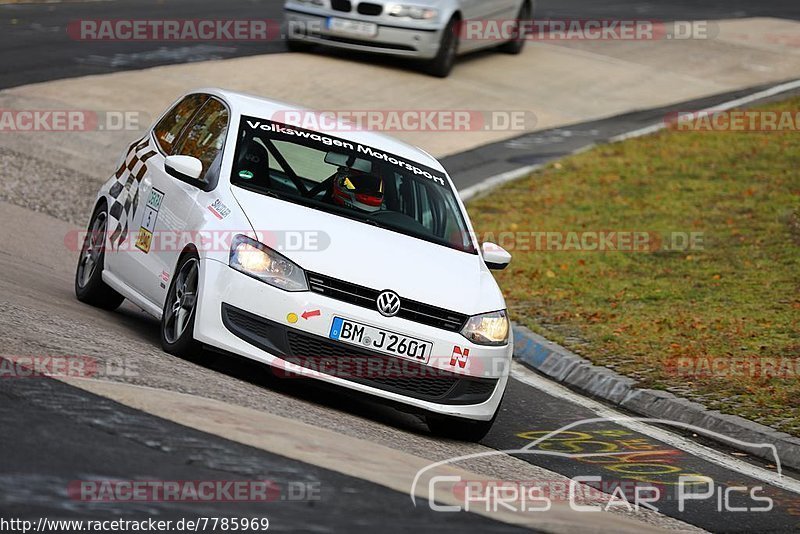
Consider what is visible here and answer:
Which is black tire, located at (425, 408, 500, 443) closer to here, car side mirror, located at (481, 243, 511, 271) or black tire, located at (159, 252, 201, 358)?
car side mirror, located at (481, 243, 511, 271)

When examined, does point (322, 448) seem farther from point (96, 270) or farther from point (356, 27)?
point (356, 27)

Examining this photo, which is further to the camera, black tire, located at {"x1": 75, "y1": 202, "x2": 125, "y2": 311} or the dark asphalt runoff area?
black tire, located at {"x1": 75, "y1": 202, "x2": 125, "y2": 311}

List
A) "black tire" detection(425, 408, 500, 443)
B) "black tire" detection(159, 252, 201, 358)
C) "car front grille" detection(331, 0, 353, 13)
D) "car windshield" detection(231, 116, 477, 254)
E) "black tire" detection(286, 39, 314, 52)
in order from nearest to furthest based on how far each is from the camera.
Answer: "black tire" detection(159, 252, 201, 358), "black tire" detection(425, 408, 500, 443), "car windshield" detection(231, 116, 477, 254), "car front grille" detection(331, 0, 353, 13), "black tire" detection(286, 39, 314, 52)

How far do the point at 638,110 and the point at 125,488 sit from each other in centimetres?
1741

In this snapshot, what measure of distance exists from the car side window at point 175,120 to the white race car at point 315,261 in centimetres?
3

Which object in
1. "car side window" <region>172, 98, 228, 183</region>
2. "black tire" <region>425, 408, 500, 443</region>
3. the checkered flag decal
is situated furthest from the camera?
the checkered flag decal

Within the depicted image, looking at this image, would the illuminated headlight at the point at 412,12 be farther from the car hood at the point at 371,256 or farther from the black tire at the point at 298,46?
the car hood at the point at 371,256

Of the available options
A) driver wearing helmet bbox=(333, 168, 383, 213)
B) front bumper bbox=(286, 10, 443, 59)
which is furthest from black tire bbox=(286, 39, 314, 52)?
driver wearing helmet bbox=(333, 168, 383, 213)

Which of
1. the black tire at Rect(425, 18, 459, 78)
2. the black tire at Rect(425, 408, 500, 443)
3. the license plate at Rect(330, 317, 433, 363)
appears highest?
the license plate at Rect(330, 317, 433, 363)

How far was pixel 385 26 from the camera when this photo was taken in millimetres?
20125

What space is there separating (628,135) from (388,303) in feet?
42.7

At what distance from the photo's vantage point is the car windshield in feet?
27.9

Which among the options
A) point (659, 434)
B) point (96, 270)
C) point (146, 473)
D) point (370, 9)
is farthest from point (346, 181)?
point (370, 9)

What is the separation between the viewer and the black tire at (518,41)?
78.2 feet
